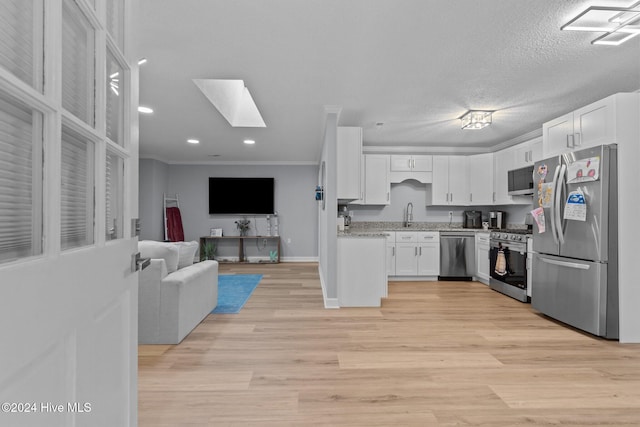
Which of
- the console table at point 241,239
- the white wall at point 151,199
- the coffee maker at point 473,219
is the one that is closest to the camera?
the coffee maker at point 473,219

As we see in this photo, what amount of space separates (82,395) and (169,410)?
120 cm

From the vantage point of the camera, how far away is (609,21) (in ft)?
6.80

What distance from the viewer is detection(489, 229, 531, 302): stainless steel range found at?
4.03 metres

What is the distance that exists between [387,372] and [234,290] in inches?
115

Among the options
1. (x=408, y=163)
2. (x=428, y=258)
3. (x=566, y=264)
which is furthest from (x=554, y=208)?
(x=408, y=163)

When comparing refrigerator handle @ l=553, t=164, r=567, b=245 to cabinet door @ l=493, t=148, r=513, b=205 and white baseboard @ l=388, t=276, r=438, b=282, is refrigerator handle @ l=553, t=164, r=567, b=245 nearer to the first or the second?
cabinet door @ l=493, t=148, r=513, b=205

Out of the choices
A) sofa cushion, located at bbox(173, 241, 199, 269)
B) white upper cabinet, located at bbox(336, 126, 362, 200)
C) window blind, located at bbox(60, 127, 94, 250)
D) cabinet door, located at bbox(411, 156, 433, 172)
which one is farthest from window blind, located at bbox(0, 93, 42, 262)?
cabinet door, located at bbox(411, 156, 433, 172)

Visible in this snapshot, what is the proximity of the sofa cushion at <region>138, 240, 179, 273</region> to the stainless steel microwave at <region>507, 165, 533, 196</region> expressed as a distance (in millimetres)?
4757

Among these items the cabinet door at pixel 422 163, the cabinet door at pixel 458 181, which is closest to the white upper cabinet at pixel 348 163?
the cabinet door at pixel 422 163

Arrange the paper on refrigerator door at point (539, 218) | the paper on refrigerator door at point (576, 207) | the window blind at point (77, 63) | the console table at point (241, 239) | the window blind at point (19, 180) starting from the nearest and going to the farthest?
the window blind at point (19, 180) < the window blind at point (77, 63) < the paper on refrigerator door at point (576, 207) < the paper on refrigerator door at point (539, 218) < the console table at point (241, 239)

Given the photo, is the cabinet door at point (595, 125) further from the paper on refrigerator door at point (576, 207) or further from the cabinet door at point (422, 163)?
the cabinet door at point (422, 163)

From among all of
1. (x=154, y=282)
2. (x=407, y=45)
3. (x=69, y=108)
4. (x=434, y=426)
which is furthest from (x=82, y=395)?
(x=407, y=45)

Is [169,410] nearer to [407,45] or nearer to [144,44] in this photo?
[144,44]

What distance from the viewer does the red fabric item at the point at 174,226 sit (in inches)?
267
